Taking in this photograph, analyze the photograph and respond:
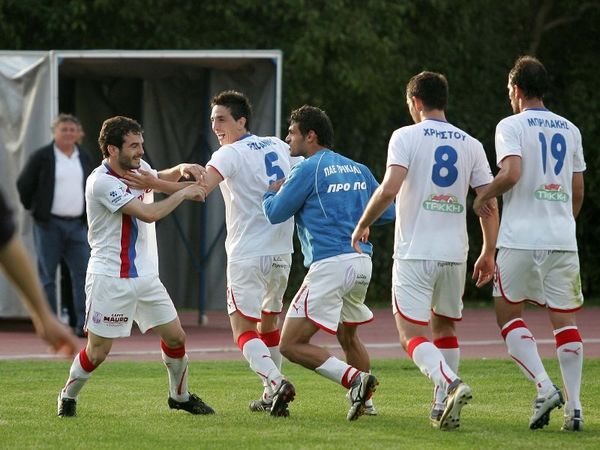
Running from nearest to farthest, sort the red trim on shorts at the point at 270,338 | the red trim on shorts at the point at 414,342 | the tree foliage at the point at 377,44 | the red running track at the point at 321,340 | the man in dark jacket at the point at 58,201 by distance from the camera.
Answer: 1. the red trim on shorts at the point at 414,342
2. the red trim on shorts at the point at 270,338
3. the red running track at the point at 321,340
4. the man in dark jacket at the point at 58,201
5. the tree foliage at the point at 377,44

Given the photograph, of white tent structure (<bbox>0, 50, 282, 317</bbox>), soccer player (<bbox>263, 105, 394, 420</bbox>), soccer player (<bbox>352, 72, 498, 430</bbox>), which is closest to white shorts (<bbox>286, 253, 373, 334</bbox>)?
soccer player (<bbox>263, 105, 394, 420</bbox>)

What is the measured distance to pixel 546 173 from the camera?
8.64 m

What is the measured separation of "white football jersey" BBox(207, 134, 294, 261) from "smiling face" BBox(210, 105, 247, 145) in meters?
0.10

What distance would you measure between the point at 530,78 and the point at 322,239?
5.54 feet

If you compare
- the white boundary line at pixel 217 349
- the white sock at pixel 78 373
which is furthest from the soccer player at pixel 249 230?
the white boundary line at pixel 217 349

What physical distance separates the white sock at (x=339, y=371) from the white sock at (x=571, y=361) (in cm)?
130

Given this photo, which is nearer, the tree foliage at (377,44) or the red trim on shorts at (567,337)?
the red trim on shorts at (567,337)

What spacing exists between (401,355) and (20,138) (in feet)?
16.4

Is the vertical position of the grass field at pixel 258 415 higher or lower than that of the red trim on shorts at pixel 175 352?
lower

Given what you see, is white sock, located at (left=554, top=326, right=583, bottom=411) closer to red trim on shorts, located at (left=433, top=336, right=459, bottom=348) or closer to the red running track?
red trim on shorts, located at (left=433, top=336, right=459, bottom=348)

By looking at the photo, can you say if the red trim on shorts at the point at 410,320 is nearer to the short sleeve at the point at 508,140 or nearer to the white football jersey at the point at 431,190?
the white football jersey at the point at 431,190

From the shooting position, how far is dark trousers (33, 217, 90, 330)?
14.8m

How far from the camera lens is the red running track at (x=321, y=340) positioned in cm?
1395

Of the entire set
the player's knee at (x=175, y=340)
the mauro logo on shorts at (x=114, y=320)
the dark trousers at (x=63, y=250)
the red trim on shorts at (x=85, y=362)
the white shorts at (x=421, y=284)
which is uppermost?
the white shorts at (x=421, y=284)
